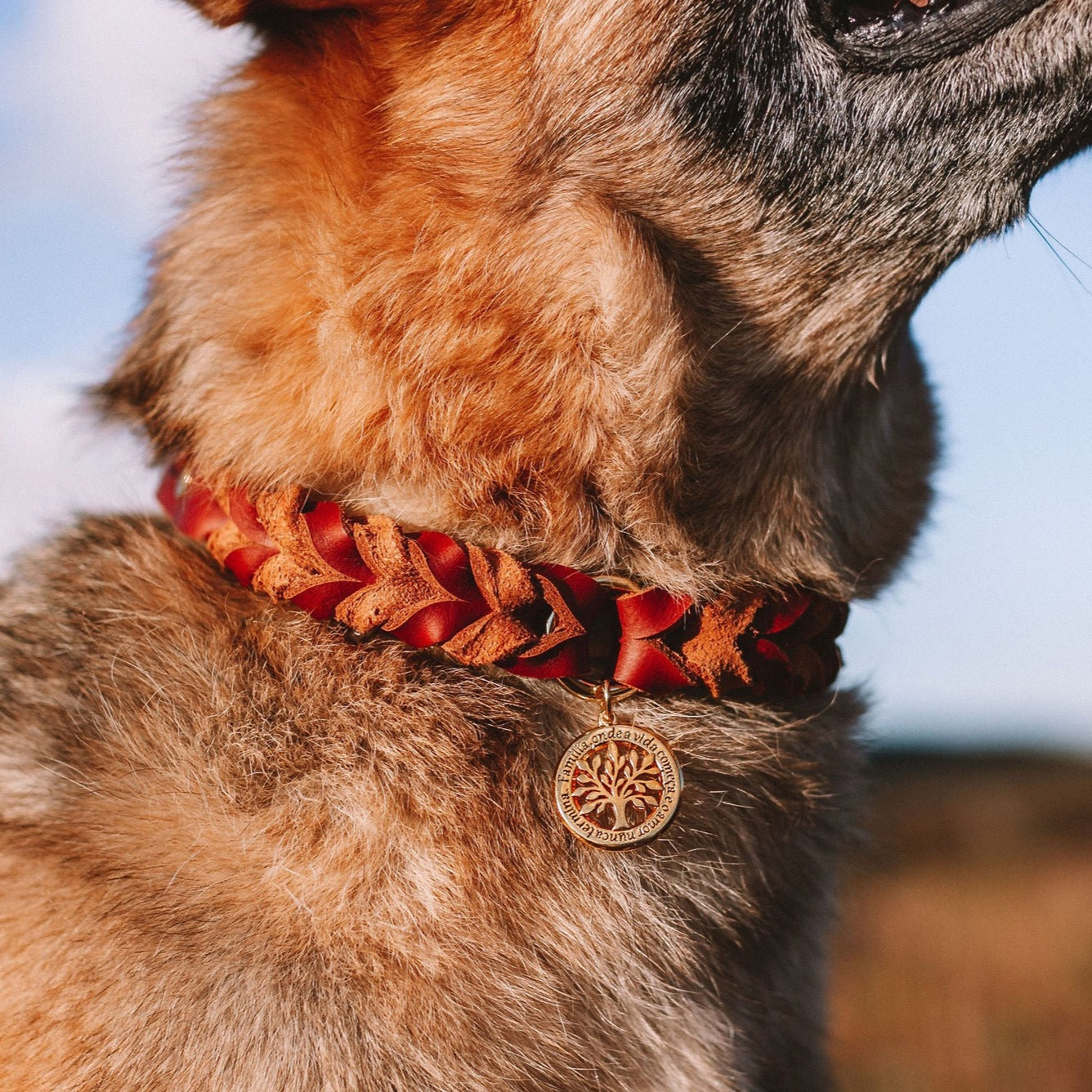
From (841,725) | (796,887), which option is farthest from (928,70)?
(796,887)

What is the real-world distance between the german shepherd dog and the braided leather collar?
0.21ft

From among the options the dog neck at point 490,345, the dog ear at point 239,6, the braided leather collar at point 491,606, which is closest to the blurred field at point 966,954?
the braided leather collar at point 491,606

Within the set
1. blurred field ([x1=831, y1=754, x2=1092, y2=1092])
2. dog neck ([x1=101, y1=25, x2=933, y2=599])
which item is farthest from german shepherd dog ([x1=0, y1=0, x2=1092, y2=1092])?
blurred field ([x1=831, y1=754, x2=1092, y2=1092])

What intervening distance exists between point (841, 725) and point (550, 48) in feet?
4.36

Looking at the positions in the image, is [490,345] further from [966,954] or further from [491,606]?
[966,954]

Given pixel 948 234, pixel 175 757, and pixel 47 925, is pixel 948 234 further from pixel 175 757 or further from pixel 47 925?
pixel 47 925

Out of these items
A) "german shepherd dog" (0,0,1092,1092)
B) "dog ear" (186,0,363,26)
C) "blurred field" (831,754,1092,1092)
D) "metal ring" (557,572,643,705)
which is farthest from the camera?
"blurred field" (831,754,1092,1092)

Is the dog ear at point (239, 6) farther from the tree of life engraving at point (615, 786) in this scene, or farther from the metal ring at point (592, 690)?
the tree of life engraving at point (615, 786)

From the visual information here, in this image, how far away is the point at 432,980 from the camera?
1521 mm

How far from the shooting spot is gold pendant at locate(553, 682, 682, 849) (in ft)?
5.08

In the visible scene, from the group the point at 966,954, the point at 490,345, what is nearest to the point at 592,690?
the point at 490,345

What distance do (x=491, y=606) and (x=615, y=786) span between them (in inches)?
12.7

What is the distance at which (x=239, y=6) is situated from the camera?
1.76 m

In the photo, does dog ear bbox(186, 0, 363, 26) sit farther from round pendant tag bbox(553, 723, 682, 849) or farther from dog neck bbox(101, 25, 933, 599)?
round pendant tag bbox(553, 723, 682, 849)
